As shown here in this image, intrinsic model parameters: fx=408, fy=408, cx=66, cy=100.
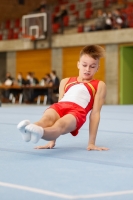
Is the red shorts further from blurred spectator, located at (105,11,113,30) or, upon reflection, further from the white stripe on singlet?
blurred spectator, located at (105,11,113,30)

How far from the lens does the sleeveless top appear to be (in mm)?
4629

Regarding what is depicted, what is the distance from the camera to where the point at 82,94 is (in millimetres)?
4656

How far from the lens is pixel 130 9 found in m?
20.2

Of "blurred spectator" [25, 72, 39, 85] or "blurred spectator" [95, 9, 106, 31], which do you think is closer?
"blurred spectator" [95, 9, 106, 31]

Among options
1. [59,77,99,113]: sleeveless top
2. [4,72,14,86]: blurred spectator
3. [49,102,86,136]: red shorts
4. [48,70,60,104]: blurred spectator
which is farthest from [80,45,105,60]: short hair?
[4,72,14,86]: blurred spectator

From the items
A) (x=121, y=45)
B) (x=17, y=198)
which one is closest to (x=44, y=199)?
(x=17, y=198)

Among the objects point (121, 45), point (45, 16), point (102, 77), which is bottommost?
point (102, 77)

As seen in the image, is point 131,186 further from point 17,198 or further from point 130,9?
point 130,9

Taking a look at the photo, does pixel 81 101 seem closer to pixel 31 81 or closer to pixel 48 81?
pixel 48 81

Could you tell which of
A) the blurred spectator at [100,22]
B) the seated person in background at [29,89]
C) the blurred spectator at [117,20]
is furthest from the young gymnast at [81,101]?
the seated person in background at [29,89]

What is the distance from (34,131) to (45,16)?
61.5ft

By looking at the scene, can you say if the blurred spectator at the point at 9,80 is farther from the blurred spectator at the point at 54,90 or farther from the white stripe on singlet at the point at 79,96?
the white stripe on singlet at the point at 79,96

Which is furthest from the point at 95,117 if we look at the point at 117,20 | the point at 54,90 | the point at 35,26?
the point at 35,26

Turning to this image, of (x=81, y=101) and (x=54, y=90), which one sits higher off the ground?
(x=81, y=101)
